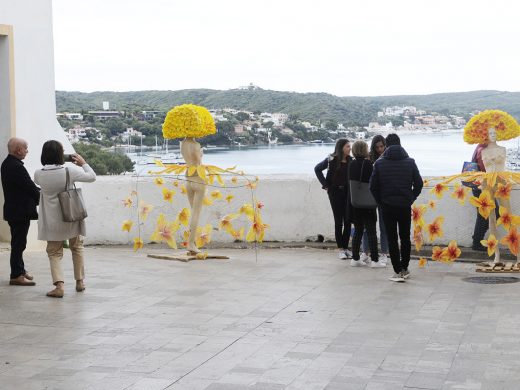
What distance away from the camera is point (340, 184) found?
12711 millimetres

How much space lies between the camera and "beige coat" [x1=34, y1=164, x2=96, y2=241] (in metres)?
9.66

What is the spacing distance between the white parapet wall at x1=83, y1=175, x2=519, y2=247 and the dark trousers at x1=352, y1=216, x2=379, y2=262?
2085 millimetres

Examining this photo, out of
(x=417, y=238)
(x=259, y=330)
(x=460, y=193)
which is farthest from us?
(x=460, y=193)

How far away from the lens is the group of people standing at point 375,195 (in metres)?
11.0

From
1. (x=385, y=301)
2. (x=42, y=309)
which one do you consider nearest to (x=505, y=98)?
(x=385, y=301)

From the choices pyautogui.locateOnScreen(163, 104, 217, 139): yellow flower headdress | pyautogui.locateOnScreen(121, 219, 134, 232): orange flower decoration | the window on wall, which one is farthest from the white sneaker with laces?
the window on wall

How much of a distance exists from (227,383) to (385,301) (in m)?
3.51

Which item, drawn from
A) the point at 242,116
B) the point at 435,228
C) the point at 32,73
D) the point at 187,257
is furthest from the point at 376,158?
the point at 242,116

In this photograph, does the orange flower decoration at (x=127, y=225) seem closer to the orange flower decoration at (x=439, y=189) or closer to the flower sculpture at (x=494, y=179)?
the orange flower decoration at (x=439, y=189)

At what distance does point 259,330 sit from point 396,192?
3.32m

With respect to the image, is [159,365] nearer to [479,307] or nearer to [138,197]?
[479,307]

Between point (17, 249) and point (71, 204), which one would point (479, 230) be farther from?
point (17, 249)

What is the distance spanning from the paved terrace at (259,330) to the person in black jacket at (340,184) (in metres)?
0.76

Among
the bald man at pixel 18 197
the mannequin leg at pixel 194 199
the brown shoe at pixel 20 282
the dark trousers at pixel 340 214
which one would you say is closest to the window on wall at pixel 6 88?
the mannequin leg at pixel 194 199
